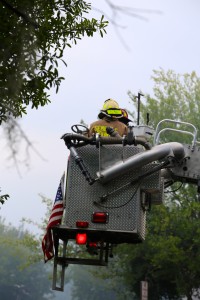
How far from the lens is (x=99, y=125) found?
10.4m

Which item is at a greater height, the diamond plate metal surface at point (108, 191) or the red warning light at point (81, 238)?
the diamond plate metal surface at point (108, 191)

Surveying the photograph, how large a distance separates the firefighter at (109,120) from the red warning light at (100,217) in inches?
51.8

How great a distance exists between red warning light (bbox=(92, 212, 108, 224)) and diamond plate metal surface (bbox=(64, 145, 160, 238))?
2.0 inches

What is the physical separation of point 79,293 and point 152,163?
82482 millimetres

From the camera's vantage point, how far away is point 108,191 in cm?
961

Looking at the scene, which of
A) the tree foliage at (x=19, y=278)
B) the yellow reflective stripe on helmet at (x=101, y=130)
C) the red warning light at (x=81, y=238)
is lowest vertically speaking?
the tree foliage at (x=19, y=278)

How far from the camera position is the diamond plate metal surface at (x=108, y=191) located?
9.46 m

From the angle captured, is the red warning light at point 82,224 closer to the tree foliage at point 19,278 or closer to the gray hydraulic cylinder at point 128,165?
the gray hydraulic cylinder at point 128,165

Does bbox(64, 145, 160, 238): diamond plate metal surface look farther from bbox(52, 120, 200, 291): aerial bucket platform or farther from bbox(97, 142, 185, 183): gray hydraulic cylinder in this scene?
bbox(97, 142, 185, 183): gray hydraulic cylinder

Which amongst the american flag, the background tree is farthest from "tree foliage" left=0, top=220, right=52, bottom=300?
the american flag

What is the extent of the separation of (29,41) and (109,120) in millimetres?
5487

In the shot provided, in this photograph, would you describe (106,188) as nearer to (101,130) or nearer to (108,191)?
(108,191)

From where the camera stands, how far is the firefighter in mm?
10320

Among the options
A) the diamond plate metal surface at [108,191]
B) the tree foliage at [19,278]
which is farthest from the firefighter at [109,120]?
the tree foliage at [19,278]
